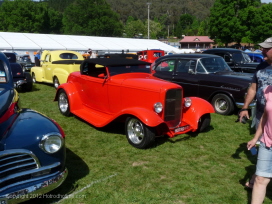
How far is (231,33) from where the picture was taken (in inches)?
1784

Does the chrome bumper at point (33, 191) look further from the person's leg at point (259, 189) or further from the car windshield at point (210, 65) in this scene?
the car windshield at point (210, 65)

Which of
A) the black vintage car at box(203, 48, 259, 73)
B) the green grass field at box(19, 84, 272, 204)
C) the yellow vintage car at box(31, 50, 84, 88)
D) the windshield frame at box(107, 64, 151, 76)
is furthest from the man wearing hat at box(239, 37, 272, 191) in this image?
the yellow vintage car at box(31, 50, 84, 88)

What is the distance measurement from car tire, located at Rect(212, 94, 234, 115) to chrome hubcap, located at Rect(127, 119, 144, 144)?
3539 millimetres

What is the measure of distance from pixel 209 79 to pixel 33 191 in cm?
616

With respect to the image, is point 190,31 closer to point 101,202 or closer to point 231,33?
point 231,33

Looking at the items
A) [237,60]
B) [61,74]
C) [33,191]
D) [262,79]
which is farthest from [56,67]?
[262,79]

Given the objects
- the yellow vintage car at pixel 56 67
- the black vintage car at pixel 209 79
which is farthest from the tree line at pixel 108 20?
the black vintage car at pixel 209 79

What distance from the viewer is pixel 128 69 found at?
6.02 meters

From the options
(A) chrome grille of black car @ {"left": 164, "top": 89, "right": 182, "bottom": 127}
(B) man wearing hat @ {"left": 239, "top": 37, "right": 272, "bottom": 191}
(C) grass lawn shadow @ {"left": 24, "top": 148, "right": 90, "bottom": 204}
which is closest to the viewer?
(B) man wearing hat @ {"left": 239, "top": 37, "right": 272, "bottom": 191}

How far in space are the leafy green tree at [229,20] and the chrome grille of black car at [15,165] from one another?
154 ft

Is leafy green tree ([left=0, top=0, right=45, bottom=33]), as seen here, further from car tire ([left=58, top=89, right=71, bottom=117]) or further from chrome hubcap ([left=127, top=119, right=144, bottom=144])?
chrome hubcap ([left=127, top=119, right=144, bottom=144])

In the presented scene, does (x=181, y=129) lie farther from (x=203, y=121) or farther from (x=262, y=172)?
(x=262, y=172)

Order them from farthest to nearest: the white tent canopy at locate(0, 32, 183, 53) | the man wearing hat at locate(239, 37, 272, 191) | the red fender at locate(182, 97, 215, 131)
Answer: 1. the white tent canopy at locate(0, 32, 183, 53)
2. the red fender at locate(182, 97, 215, 131)
3. the man wearing hat at locate(239, 37, 272, 191)

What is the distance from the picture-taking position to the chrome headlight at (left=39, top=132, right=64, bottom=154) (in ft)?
10.00
